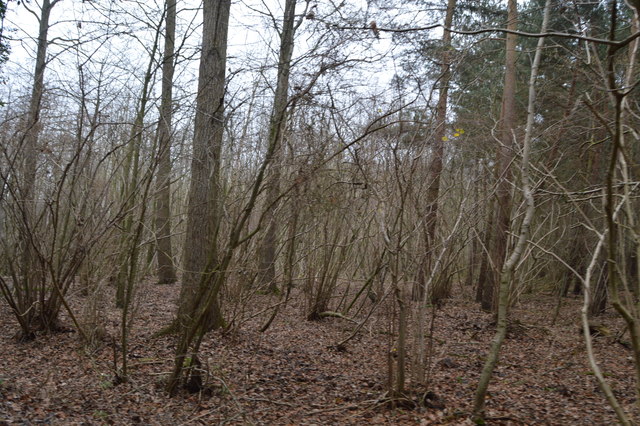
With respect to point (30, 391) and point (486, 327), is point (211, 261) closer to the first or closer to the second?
point (30, 391)

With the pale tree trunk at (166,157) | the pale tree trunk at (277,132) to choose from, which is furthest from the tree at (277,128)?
the pale tree trunk at (166,157)

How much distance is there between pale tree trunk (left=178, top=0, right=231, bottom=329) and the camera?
19.8ft

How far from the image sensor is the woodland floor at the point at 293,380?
171 inches

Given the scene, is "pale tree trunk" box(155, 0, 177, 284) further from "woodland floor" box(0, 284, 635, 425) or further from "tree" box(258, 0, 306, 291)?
"woodland floor" box(0, 284, 635, 425)

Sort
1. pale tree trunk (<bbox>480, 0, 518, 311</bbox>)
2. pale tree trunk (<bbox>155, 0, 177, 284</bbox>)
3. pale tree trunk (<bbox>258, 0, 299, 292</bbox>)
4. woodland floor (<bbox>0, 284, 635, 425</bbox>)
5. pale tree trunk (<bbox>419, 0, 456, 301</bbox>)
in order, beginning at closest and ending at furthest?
woodland floor (<bbox>0, 284, 635, 425</bbox>), pale tree trunk (<bbox>258, 0, 299, 292</bbox>), pale tree trunk (<bbox>419, 0, 456, 301</bbox>), pale tree trunk (<bbox>155, 0, 177, 284</bbox>), pale tree trunk (<bbox>480, 0, 518, 311</bbox>)

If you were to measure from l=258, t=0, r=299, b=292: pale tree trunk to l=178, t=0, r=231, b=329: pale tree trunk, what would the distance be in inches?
29.3

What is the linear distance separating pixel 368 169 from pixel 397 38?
2.67m

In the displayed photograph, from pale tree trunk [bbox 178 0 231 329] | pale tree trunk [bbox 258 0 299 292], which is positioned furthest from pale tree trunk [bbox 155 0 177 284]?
pale tree trunk [bbox 258 0 299 292]

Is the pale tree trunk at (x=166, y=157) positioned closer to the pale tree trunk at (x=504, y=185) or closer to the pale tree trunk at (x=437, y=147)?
the pale tree trunk at (x=437, y=147)

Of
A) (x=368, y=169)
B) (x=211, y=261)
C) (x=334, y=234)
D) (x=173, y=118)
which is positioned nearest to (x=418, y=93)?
(x=368, y=169)

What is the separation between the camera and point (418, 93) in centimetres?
473

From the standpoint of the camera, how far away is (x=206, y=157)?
621 centimetres

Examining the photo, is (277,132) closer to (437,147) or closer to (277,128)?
(277,128)

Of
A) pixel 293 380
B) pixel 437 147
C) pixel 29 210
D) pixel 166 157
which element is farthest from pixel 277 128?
pixel 29 210
